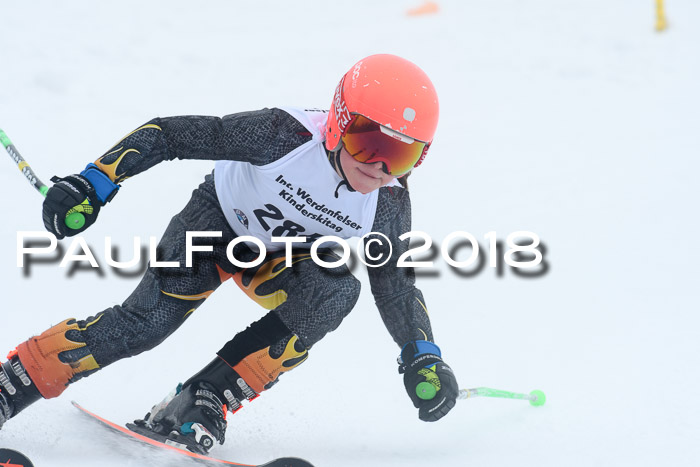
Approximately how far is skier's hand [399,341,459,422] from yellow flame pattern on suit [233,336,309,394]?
39cm

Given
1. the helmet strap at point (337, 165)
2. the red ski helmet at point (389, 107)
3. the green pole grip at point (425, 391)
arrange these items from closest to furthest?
the red ski helmet at point (389, 107) < the helmet strap at point (337, 165) < the green pole grip at point (425, 391)

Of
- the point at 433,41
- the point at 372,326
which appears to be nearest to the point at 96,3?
the point at 433,41

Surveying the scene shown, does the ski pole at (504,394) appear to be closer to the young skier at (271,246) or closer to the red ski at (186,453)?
the young skier at (271,246)

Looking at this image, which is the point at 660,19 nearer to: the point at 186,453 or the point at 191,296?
the point at 191,296

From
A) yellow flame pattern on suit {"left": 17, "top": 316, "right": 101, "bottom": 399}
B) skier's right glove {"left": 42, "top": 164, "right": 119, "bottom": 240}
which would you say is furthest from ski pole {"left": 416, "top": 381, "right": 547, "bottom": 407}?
skier's right glove {"left": 42, "top": 164, "right": 119, "bottom": 240}

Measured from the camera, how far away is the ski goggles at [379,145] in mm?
2727

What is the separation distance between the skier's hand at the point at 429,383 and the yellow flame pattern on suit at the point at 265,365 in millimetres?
394

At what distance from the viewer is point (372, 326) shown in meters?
4.38

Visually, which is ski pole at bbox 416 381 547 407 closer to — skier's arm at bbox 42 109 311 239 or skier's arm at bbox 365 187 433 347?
skier's arm at bbox 365 187 433 347

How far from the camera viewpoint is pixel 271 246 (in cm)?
317

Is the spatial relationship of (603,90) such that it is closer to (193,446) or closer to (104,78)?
(104,78)

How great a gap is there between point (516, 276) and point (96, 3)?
17.5 feet

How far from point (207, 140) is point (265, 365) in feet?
2.69

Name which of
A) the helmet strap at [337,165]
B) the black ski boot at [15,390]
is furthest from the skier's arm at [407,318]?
the black ski boot at [15,390]
